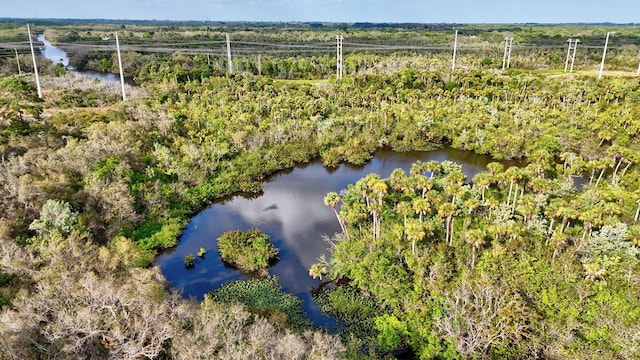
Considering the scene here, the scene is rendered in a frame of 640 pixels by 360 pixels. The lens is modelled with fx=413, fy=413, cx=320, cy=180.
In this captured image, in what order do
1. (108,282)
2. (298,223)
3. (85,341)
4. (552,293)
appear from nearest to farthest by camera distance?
(85,341), (108,282), (552,293), (298,223)

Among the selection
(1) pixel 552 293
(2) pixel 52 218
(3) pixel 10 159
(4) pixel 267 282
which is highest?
(3) pixel 10 159

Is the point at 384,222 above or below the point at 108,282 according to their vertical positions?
below

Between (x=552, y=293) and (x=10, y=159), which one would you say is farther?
(x=10, y=159)

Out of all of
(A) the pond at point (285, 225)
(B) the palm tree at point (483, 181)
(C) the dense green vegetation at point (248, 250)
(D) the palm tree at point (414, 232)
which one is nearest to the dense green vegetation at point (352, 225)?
(D) the palm tree at point (414, 232)

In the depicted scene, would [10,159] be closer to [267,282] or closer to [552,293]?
[267,282]

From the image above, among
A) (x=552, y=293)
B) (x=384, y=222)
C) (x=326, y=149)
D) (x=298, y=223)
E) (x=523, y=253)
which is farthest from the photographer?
(x=326, y=149)

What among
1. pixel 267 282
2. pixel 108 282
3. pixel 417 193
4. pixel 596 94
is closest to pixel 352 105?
pixel 417 193
